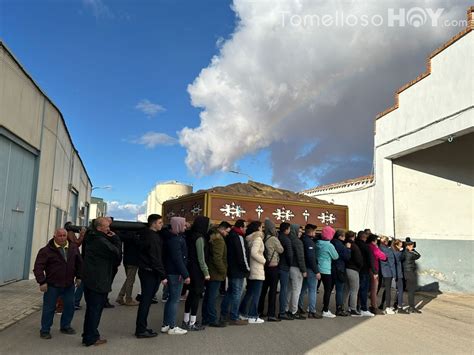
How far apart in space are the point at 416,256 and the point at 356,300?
199 centimetres

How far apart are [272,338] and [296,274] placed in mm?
1802

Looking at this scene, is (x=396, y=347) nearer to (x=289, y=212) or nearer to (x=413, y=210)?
(x=289, y=212)

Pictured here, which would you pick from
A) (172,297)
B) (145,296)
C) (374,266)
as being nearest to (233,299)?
(172,297)

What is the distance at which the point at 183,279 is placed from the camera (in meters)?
5.84

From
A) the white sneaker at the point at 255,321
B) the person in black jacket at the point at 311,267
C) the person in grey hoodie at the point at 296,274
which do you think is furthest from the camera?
the person in black jacket at the point at 311,267

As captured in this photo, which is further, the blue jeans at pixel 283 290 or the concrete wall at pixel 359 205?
the concrete wall at pixel 359 205

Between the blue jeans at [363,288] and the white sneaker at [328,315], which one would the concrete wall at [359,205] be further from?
the white sneaker at [328,315]

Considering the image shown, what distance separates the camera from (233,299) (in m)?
6.59

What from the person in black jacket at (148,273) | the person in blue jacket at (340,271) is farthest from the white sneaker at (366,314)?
the person in black jacket at (148,273)

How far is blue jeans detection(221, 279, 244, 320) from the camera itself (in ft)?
21.5

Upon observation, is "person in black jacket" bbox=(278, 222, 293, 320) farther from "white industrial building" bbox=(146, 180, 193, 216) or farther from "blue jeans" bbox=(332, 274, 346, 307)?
"white industrial building" bbox=(146, 180, 193, 216)

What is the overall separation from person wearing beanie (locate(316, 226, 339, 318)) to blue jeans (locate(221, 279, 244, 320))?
1.91 metres

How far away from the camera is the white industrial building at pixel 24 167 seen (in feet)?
32.1

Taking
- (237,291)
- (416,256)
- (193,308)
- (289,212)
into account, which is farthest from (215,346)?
(416,256)
